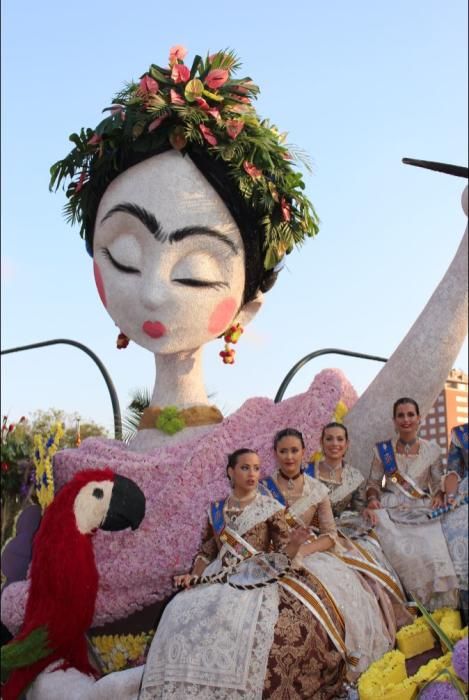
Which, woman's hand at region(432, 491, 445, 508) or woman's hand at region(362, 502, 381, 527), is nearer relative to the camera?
woman's hand at region(432, 491, 445, 508)

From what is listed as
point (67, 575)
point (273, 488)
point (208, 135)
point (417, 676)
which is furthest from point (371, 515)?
point (208, 135)

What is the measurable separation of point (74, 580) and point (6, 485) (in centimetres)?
748

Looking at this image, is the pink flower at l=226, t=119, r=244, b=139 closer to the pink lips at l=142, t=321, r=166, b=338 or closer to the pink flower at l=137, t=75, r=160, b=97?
the pink flower at l=137, t=75, r=160, b=97

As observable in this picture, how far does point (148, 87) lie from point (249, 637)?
304cm

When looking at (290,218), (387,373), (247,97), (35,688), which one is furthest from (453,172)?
(35,688)

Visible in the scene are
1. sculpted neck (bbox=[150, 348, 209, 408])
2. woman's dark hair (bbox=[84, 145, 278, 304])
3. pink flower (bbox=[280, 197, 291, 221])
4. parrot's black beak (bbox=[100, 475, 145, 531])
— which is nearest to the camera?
parrot's black beak (bbox=[100, 475, 145, 531])

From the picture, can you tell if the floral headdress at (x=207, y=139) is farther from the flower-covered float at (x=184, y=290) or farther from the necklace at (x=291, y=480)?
the necklace at (x=291, y=480)

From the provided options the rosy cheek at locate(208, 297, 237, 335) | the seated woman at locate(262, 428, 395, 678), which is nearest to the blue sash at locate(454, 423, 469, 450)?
the seated woman at locate(262, 428, 395, 678)

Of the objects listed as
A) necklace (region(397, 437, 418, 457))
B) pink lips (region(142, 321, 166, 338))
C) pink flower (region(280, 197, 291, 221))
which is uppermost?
pink flower (region(280, 197, 291, 221))

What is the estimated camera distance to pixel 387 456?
404cm

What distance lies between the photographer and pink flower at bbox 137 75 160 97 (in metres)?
4.82

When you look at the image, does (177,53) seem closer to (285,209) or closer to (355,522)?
(285,209)

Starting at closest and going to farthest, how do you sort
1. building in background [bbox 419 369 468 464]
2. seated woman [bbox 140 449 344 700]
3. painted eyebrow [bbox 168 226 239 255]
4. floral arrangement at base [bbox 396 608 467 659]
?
1. seated woman [bbox 140 449 344 700]
2. floral arrangement at base [bbox 396 608 467 659]
3. painted eyebrow [bbox 168 226 239 255]
4. building in background [bbox 419 369 468 464]

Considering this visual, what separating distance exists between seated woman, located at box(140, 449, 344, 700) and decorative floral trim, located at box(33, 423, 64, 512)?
1432mm
